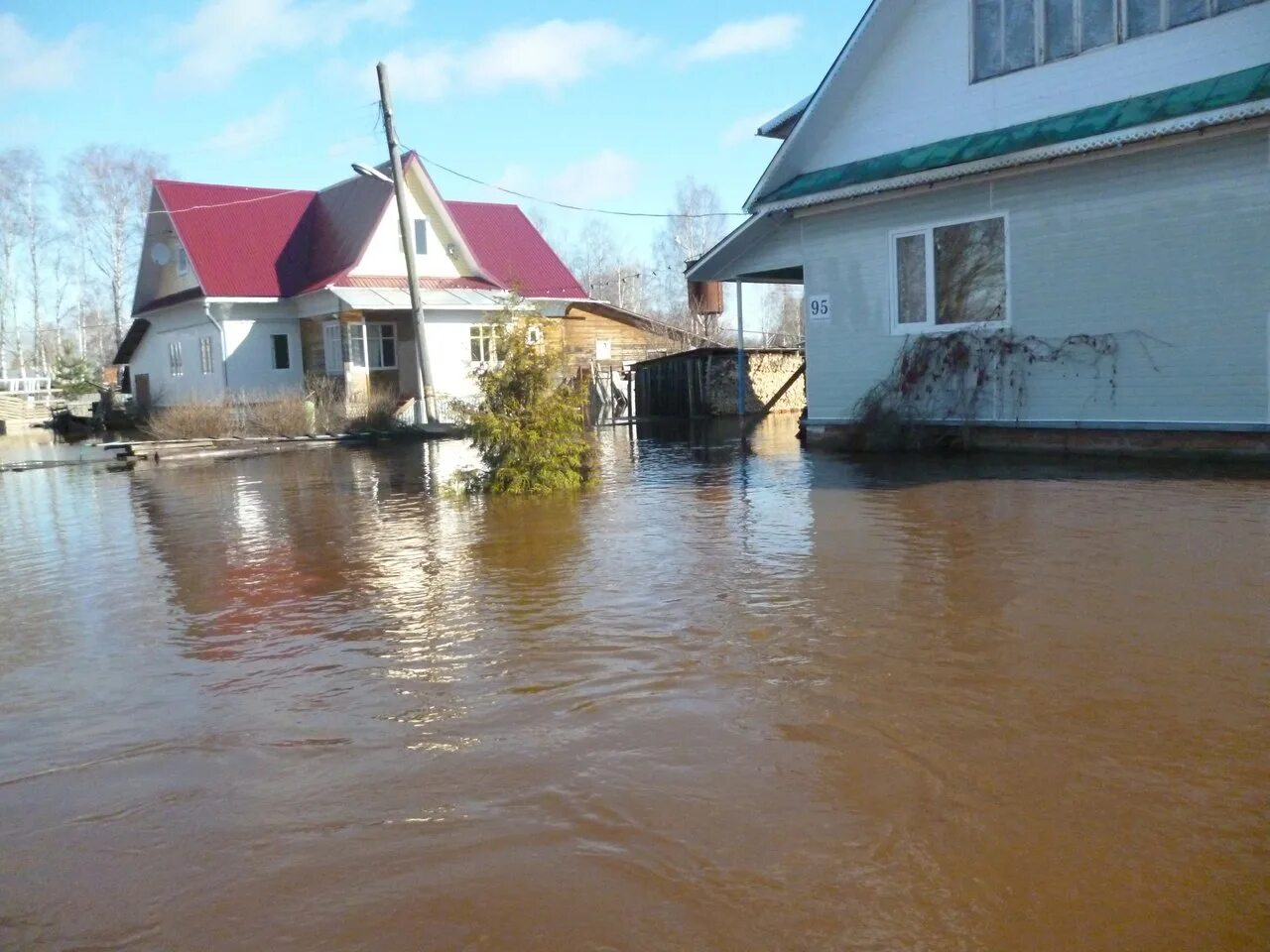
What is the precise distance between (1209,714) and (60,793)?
462 cm

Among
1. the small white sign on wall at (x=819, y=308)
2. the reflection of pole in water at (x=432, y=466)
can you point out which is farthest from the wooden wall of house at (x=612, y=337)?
the small white sign on wall at (x=819, y=308)

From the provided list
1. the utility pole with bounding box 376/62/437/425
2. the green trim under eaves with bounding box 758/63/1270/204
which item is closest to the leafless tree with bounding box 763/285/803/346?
the utility pole with bounding box 376/62/437/425

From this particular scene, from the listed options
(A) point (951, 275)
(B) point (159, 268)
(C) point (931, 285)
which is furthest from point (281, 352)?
(A) point (951, 275)

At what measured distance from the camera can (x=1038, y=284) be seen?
14.2 metres

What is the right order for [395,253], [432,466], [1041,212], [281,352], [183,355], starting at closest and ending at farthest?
[1041,212]
[432,466]
[395,253]
[281,352]
[183,355]

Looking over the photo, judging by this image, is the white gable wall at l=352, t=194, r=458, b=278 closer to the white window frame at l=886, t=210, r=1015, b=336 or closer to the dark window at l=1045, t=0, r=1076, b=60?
the white window frame at l=886, t=210, r=1015, b=336

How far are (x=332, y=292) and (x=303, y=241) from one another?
5.78m

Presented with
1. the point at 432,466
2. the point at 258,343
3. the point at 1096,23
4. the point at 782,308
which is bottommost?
the point at 432,466

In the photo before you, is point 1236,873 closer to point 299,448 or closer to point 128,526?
point 128,526

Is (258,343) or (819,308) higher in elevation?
(258,343)

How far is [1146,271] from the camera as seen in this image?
1303cm

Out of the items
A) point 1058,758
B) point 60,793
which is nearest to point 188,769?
point 60,793

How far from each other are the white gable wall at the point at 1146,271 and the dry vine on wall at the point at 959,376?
0.12m

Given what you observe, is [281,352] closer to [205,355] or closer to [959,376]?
[205,355]
